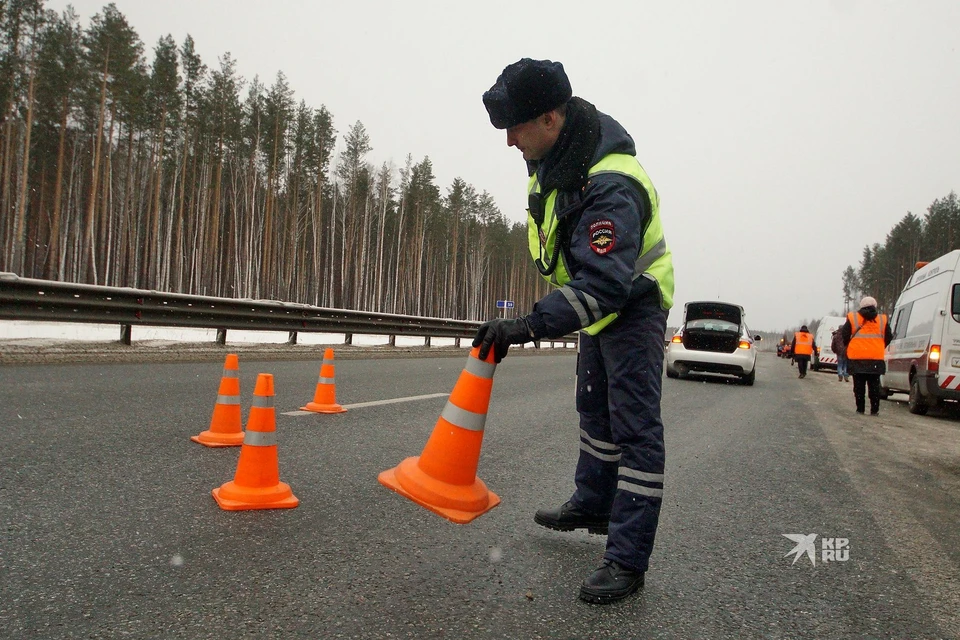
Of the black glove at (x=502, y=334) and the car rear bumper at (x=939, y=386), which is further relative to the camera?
the car rear bumper at (x=939, y=386)

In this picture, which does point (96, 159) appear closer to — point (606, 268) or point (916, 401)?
point (916, 401)

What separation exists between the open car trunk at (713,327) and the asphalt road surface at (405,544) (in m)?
9.03

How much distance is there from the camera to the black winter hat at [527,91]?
2656 millimetres

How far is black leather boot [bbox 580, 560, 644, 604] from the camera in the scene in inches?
96.7

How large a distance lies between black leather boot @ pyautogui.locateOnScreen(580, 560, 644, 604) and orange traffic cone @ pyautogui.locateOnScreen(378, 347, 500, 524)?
1.76 ft

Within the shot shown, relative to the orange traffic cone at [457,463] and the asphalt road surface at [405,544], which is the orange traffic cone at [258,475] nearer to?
the asphalt road surface at [405,544]

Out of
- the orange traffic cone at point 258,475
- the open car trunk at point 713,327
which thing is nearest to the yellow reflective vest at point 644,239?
the orange traffic cone at point 258,475

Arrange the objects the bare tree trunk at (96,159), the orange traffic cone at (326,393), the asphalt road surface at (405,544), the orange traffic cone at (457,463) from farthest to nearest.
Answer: the bare tree trunk at (96,159)
the orange traffic cone at (326,393)
the orange traffic cone at (457,463)
the asphalt road surface at (405,544)

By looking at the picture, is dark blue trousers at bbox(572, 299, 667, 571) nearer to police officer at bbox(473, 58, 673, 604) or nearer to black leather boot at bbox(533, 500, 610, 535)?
police officer at bbox(473, 58, 673, 604)

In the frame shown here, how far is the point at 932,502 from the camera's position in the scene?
4.46 m

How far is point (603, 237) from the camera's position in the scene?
252 cm

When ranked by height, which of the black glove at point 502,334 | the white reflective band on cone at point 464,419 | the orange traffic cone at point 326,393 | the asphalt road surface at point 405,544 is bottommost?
the asphalt road surface at point 405,544

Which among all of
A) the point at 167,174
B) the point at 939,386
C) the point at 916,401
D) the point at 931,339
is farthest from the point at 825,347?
the point at 167,174

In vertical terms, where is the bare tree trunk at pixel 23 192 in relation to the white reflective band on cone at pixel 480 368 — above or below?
above
